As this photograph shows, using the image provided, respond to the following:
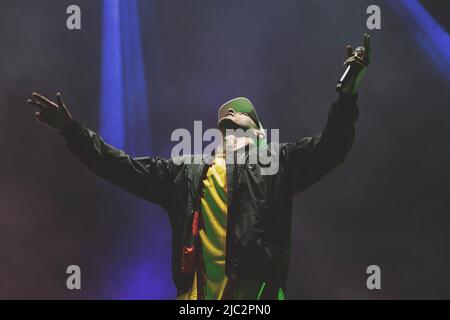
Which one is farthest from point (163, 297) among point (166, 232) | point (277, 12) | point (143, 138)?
point (277, 12)

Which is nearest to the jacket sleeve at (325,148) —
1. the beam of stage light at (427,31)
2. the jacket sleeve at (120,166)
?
the jacket sleeve at (120,166)

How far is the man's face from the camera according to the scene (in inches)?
129

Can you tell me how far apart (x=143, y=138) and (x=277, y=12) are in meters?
1.58

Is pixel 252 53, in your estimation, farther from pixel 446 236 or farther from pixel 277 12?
pixel 446 236

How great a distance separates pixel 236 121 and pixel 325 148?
674mm

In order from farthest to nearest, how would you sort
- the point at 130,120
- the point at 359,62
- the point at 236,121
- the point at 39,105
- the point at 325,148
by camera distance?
the point at 130,120, the point at 236,121, the point at 39,105, the point at 325,148, the point at 359,62

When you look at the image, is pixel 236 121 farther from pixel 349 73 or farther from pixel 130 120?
pixel 130 120

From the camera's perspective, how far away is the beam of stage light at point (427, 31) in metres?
4.89

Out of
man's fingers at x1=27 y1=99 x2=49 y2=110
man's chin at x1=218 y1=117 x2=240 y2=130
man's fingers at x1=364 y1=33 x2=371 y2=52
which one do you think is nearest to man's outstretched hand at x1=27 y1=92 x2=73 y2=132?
man's fingers at x1=27 y1=99 x2=49 y2=110

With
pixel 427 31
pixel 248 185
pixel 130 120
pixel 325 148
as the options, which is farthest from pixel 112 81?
pixel 427 31

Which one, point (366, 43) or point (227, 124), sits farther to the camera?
point (227, 124)

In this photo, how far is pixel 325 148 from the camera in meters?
2.79

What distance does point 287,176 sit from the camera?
9.62ft

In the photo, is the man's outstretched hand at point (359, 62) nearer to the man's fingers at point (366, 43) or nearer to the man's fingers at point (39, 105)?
the man's fingers at point (366, 43)
